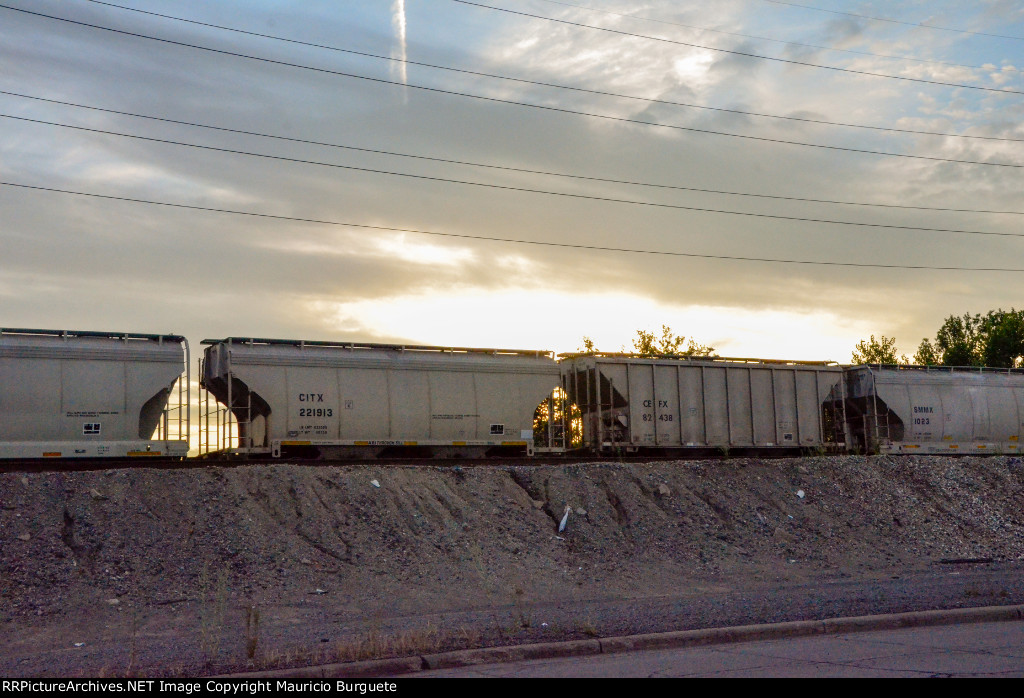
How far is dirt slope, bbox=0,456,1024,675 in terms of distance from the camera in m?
14.2

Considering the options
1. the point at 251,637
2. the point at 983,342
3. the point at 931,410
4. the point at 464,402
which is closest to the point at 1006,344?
the point at 983,342

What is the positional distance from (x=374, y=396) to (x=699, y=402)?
11.2 meters

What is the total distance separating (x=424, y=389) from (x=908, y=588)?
45.1 ft

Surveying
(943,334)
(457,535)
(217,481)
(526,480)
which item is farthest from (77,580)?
(943,334)

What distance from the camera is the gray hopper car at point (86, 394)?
21.3 meters

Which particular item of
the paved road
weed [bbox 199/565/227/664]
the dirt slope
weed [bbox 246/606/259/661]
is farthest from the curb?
weed [bbox 199/565/227/664]

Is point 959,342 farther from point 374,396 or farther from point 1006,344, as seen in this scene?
point 374,396

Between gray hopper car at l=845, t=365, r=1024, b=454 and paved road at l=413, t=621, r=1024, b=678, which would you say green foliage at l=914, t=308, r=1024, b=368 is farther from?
paved road at l=413, t=621, r=1024, b=678

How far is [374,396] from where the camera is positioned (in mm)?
25359

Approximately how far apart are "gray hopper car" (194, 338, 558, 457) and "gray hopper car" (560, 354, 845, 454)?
1990 millimetres

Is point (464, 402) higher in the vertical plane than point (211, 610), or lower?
higher

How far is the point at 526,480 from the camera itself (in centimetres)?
2364

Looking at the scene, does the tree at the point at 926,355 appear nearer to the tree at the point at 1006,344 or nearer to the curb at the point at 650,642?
the tree at the point at 1006,344

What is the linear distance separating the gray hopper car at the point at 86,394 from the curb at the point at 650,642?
45.4 ft
